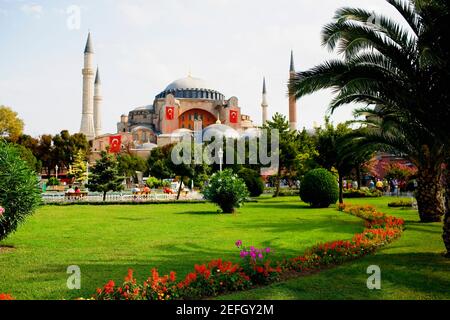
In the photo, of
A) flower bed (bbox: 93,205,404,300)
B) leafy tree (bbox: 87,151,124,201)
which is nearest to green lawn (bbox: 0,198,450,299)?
flower bed (bbox: 93,205,404,300)

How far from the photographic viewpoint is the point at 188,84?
3516 inches

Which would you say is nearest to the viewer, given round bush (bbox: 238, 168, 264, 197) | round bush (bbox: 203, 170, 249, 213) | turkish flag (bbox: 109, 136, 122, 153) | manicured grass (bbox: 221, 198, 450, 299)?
manicured grass (bbox: 221, 198, 450, 299)

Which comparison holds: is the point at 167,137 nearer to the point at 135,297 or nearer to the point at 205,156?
the point at 205,156

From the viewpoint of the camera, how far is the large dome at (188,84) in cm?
8875

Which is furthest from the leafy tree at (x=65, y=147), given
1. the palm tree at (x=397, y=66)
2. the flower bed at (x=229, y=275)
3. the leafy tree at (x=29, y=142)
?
the flower bed at (x=229, y=275)

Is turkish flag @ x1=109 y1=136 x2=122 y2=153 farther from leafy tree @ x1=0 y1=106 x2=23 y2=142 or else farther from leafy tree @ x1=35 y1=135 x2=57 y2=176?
leafy tree @ x1=0 y1=106 x2=23 y2=142

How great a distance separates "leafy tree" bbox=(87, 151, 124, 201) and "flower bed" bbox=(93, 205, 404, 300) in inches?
748

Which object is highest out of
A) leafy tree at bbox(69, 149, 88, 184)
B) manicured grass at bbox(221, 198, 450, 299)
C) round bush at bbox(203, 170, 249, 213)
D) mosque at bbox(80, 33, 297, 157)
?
mosque at bbox(80, 33, 297, 157)

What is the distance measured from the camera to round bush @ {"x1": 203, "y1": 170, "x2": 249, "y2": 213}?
53.6ft

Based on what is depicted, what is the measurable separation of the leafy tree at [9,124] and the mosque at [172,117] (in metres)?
20.1
